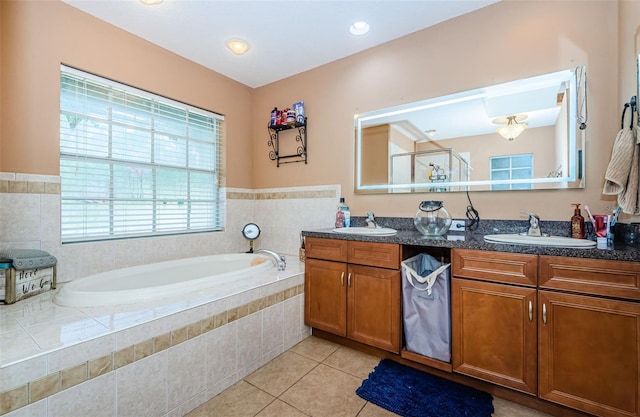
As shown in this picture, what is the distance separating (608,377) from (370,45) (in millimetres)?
2680

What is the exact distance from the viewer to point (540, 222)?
1.80 meters

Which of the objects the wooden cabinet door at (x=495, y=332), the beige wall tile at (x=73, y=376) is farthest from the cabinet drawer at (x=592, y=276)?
the beige wall tile at (x=73, y=376)

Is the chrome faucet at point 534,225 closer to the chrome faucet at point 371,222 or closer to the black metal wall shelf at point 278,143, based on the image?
the chrome faucet at point 371,222

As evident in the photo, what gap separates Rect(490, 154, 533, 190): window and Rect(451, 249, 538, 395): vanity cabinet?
693mm

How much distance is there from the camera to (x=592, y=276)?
1254mm

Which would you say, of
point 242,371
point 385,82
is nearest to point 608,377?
point 242,371

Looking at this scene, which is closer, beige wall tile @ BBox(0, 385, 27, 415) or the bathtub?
beige wall tile @ BBox(0, 385, 27, 415)

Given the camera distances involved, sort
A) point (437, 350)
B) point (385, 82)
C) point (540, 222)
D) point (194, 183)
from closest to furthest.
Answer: point (437, 350)
point (540, 222)
point (385, 82)
point (194, 183)

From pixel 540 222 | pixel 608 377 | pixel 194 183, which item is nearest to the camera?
pixel 608 377

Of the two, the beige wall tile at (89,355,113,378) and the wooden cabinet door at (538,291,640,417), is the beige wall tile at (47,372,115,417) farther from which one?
the wooden cabinet door at (538,291,640,417)

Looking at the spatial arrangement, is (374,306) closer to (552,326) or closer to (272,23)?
(552,326)

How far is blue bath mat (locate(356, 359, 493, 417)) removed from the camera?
1456mm

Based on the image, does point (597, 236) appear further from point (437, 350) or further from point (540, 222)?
point (437, 350)

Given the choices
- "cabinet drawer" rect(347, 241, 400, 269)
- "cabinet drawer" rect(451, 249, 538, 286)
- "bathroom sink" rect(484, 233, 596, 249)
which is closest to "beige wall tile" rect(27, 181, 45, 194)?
"cabinet drawer" rect(347, 241, 400, 269)
